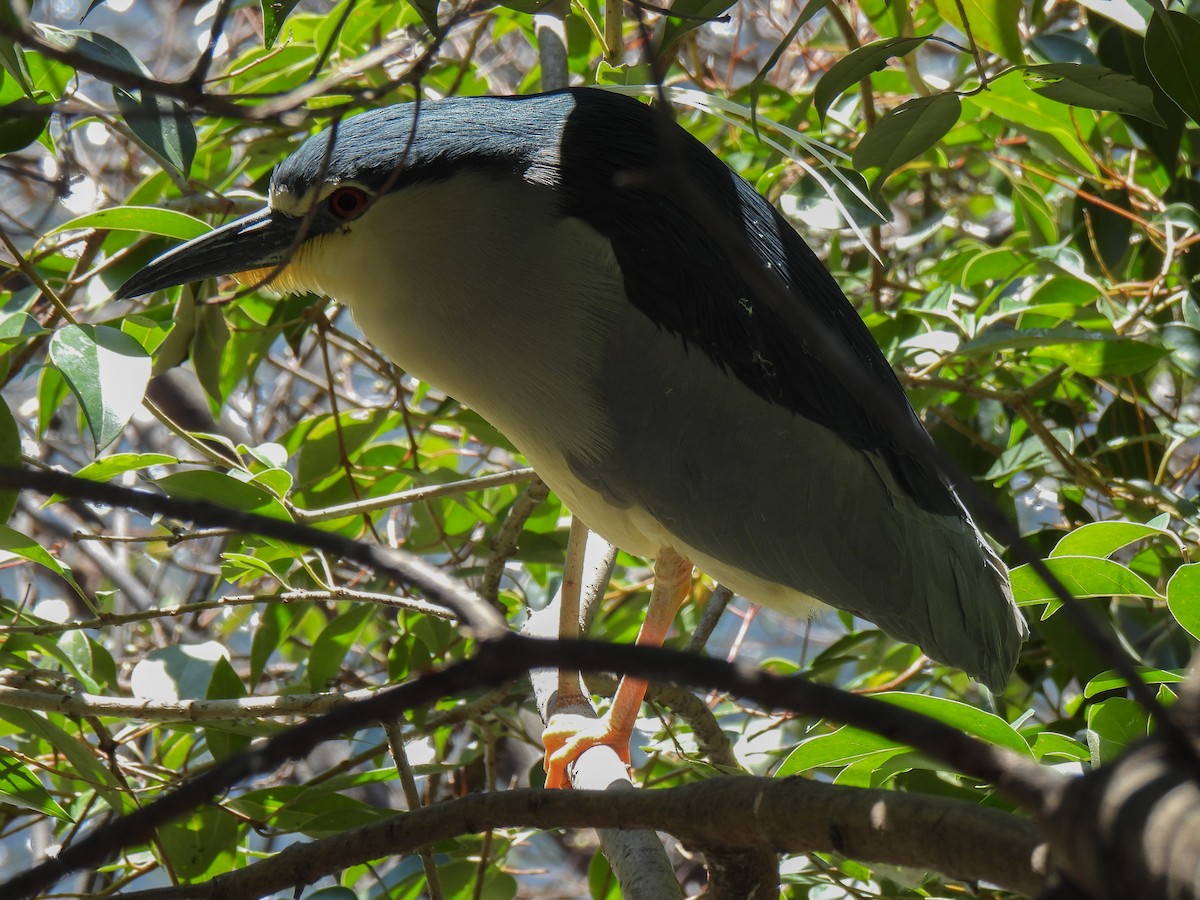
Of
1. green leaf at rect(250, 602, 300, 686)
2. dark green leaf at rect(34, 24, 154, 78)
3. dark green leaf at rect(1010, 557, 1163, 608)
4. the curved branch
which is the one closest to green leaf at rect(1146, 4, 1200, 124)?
dark green leaf at rect(1010, 557, 1163, 608)

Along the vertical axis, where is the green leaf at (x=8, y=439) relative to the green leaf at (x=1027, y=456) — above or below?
above

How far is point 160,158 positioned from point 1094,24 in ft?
4.54

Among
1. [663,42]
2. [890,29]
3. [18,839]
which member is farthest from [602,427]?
[18,839]

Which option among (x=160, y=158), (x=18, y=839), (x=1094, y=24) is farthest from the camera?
(x=18, y=839)

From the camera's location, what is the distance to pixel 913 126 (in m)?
Answer: 1.47

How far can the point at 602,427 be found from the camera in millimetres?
1624

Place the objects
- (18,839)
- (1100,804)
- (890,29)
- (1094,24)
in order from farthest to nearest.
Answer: (18,839) → (890,29) → (1094,24) → (1100,804)

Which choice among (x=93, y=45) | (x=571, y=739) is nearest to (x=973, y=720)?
(x=571, y=739)

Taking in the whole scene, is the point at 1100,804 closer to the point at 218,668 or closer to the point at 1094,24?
the point at 218,668

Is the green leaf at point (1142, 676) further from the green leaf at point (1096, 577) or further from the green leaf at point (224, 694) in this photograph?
the green leaf at point (224, 694)

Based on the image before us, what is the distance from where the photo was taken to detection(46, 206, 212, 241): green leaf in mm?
1539

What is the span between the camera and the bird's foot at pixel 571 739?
171 cm

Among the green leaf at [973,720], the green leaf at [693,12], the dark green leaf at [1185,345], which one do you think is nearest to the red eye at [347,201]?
the green leaf at [693,12]

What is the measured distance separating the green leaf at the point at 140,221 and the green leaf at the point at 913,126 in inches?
34.7
